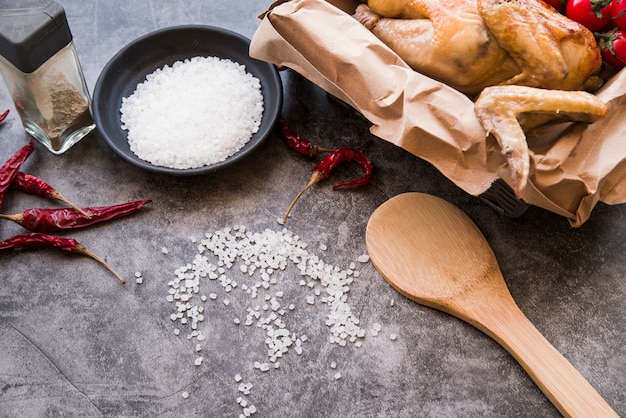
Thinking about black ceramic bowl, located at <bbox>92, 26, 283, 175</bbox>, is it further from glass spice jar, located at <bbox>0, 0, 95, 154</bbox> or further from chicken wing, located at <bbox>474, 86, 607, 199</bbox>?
chicken wing, located at <bbox>474, 86, 607, 199</bbox>

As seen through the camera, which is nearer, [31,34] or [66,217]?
[31,34]

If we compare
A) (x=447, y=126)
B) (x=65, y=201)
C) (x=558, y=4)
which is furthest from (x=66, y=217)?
(x=558, y=4)

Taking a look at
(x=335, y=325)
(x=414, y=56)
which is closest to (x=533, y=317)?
(x=335, y=325)

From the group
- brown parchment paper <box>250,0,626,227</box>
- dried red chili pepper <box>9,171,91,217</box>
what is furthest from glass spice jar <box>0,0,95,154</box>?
brown parchment paper <box>250,0,626,227</box>

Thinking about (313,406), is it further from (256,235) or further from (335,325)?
(256,235)

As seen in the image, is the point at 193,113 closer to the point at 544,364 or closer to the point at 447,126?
the point at 447,126

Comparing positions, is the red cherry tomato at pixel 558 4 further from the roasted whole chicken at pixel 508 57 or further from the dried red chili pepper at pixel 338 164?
the dried red chili pepper at pixel 338 164

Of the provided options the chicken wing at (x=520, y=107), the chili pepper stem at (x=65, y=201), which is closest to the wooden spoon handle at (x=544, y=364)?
the chicken wing at (x=520, y=107)
